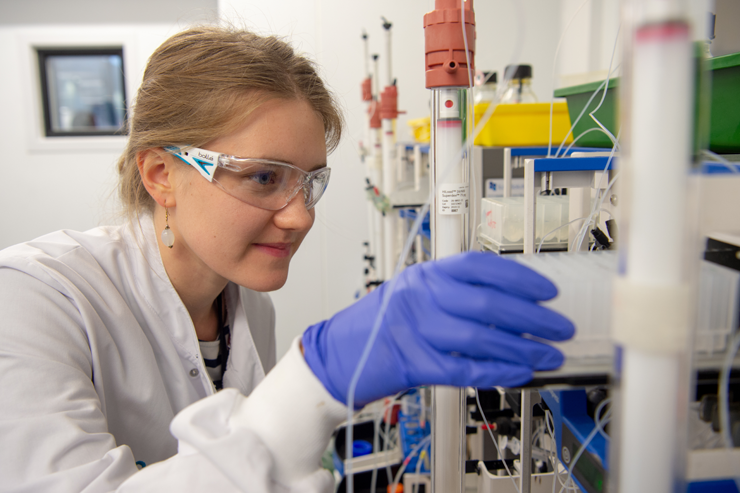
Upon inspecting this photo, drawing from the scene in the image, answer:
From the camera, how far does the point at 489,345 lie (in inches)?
21.9

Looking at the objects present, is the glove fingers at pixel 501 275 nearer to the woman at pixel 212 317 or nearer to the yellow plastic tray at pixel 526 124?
the woman at pixel 212 317

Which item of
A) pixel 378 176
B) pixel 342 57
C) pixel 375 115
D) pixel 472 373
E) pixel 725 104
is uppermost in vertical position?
Answer: pixel 342 57

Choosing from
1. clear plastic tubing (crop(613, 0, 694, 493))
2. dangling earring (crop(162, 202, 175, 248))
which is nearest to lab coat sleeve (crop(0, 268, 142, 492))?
dangling earring (crop(162, 202, 175, 248))

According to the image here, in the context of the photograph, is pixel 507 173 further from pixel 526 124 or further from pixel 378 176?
pixel 378 176

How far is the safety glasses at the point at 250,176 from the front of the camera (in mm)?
906

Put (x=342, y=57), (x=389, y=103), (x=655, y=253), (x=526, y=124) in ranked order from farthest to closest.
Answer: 1. (x=342, y=57)
2. (x=389, y=103)
3. (x=526, y=124)
4. (x=655, y=253)

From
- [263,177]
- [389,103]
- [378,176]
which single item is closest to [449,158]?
[263,177]

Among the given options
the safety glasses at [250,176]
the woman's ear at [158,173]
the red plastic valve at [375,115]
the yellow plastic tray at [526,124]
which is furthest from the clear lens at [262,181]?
the red plastic valve at [375,115]

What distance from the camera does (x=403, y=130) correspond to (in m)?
3.55

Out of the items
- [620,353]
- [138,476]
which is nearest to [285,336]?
[138,476]

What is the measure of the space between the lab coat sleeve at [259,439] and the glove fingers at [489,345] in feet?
0.56

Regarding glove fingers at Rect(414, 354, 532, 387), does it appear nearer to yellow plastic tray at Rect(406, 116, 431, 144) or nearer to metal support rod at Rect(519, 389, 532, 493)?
metal support rod at Rect(519, 389, 532, 493)

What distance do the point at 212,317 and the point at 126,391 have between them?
1.07 feet

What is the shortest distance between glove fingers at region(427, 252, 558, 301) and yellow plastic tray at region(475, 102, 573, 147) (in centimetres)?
114
